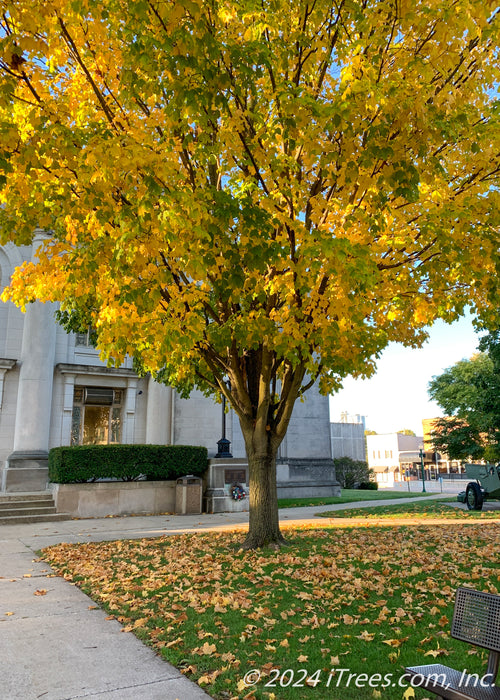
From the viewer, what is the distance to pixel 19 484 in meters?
17.5

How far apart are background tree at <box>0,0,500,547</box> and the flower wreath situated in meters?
8.20

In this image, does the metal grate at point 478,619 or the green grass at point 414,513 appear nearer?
the metal grate at point 478,619

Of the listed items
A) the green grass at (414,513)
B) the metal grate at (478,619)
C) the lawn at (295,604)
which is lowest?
the green grass at (414,513)

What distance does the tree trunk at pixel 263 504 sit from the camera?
874 centimetres

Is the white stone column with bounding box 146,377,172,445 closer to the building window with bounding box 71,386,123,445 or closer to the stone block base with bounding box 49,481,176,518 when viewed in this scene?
the building window with bounding box 71,386,123,445

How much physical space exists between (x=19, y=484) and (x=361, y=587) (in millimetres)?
14628

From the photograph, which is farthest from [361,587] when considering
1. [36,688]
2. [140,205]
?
[140,205]

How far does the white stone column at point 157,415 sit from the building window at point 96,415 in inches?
54.9

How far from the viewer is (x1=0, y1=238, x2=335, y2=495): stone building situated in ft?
61.5

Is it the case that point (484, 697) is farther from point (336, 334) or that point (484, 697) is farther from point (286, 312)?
point (286, 312)

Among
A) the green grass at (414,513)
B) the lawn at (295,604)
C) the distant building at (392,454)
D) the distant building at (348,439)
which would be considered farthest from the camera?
the distant building at (392,454)

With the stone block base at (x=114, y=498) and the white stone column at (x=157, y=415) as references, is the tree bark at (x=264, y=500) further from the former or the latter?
the white stone column at (x=157, y=415)

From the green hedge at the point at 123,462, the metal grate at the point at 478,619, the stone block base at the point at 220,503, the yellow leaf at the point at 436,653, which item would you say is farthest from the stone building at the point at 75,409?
the metal grate at the point at 478,619

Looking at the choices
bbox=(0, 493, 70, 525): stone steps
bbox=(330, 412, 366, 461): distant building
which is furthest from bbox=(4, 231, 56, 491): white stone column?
bbox=(330, 412, 366, 461): distant building
